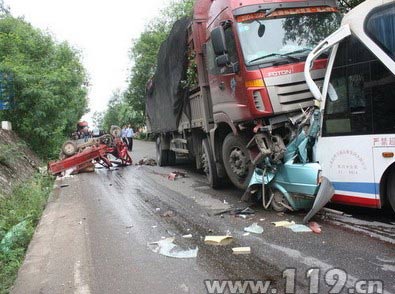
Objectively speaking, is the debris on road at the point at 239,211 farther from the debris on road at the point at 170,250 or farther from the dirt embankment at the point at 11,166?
the dirt embankment at the point at 11,166

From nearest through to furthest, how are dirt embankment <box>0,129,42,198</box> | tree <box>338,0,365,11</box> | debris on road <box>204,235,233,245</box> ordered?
debris on road <box>204,235,233,245</box> < dirt embankment <box>0,129,42,198</box> < tree <box>338,0,365,11</box>

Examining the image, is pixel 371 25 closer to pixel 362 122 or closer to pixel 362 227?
pixel 362 122

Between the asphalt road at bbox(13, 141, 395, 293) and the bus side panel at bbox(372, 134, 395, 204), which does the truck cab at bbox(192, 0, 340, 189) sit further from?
the bus side panel at bbox(372, 134, 395, 204)

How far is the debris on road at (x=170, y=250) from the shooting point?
5.12 meters

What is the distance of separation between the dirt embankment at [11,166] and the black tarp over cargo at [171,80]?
167 inches

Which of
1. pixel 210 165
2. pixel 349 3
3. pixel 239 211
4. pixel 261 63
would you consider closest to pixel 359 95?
pixel 261 63

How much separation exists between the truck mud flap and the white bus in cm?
12

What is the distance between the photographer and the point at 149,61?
30891 millimetres

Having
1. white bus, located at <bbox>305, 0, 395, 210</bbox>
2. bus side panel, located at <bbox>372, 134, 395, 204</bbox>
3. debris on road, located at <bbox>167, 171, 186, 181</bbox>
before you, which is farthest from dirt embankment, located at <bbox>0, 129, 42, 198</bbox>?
bus side panel, located at <bbox>372, 134, 395, 204</bbox>

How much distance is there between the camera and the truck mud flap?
19.2ft

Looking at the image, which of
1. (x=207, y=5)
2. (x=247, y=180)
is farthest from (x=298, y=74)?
(x=207, y=5)

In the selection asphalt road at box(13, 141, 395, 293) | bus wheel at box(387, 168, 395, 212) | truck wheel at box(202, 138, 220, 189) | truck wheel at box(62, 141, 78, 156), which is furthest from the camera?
truck wheel at box(62, 141, 78, 156)

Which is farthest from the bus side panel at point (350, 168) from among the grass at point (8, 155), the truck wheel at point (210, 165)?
the grass at point (8, 155)

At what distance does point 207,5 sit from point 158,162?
330 inches
